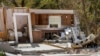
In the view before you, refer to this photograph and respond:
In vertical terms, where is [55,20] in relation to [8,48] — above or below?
above

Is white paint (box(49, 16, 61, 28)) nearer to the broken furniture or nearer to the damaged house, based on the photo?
the damaged house

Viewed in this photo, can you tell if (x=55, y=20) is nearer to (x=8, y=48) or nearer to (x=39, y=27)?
(x=39, y=27)

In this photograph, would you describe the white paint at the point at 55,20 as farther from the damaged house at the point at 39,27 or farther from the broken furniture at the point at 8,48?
the broken furniture at the point at 8,48

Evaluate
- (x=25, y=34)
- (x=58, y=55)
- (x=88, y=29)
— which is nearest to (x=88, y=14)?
(x=88, y=29)

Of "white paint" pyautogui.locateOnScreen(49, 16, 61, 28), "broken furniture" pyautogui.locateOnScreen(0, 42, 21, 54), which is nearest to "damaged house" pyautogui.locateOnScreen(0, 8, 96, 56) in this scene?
"white paint" pyautogui.locateOnScreen(49, 16, 61, 28)

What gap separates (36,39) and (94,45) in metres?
4.61

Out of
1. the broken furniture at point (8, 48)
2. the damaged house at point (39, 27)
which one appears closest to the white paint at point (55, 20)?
the damaged house at point (39, 27)

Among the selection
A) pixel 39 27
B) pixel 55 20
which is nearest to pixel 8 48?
pixel 39 27

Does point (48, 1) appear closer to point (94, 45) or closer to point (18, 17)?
point (18, 17)

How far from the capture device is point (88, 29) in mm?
22047

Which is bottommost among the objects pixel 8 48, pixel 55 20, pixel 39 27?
pixel 8 48

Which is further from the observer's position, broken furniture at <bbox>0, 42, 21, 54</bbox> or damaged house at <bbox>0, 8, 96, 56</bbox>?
damaged house at <bbox>0, 8, 96, 56</bbox>

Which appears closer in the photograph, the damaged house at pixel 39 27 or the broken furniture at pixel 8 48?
the broken furniture at pixel 8 48

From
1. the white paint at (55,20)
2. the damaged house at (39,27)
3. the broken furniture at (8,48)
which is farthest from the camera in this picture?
the white paint at (55,20)
